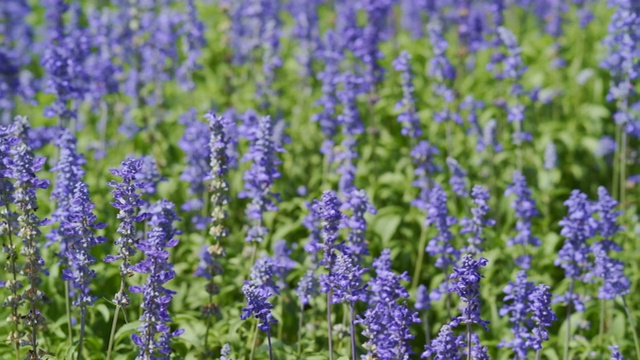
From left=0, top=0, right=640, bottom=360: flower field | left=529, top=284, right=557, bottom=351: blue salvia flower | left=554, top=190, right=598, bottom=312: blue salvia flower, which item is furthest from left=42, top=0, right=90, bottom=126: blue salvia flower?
left=529, top=284, right=557, bottom=351: blue salvia flower

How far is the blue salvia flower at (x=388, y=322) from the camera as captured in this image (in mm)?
6559

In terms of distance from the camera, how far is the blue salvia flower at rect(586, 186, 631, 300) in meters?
7.77

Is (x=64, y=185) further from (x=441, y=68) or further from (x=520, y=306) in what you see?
(x=441, y=68)

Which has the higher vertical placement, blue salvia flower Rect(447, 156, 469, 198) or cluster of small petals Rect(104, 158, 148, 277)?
blue salvia flower Rect(447, 156, 469, 198)

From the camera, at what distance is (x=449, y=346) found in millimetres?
6426

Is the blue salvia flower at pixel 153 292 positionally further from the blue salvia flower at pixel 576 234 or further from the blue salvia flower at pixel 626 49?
the blue salvia flower at pixel 626 49

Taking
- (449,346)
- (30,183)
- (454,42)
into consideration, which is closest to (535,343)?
(449,346)

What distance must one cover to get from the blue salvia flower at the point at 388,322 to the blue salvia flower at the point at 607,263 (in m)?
1.87

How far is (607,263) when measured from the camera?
777cm

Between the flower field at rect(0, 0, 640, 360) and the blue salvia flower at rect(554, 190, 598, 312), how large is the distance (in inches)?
1.1

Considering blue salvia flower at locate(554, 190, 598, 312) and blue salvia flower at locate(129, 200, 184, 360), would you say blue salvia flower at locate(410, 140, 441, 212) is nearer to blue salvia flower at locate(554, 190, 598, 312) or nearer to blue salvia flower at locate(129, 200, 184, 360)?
blue salvia flower at locate(554, 190, 598, 312)

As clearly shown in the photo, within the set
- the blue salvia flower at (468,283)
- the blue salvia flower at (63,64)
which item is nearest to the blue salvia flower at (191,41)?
the blue salvia flower at (63,64)

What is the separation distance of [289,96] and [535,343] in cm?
757

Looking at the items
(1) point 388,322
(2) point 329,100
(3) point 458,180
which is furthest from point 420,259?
(1) point 388,322
